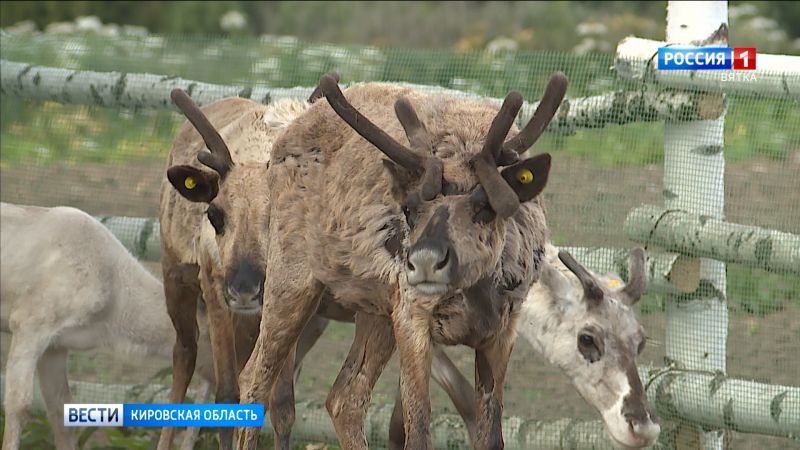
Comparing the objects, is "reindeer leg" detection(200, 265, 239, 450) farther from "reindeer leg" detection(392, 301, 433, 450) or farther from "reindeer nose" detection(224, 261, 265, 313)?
"reindeer leg" detection(392, 301, 433, 450)

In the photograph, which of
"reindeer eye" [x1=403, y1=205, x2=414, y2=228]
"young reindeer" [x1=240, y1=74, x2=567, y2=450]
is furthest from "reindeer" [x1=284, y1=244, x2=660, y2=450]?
"reindeer eye" [x1=403, y1=205, x2=414, y2=228]

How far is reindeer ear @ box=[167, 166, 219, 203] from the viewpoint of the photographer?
768 centimetres

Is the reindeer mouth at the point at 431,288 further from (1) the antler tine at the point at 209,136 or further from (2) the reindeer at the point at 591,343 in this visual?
(1) the antler tine at the point at 209,136

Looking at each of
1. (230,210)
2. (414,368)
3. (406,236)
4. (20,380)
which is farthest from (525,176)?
(20,380)

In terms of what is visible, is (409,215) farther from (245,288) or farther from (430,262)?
(245,288)

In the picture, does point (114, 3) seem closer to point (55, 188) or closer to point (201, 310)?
point (55, 188)

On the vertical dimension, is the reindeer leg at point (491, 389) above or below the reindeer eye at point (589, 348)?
above

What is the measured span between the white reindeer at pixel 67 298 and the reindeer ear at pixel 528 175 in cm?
362

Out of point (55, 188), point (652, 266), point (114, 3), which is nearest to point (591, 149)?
point (652, 266)

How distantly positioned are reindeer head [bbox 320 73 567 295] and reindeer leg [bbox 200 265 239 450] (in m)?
1.96

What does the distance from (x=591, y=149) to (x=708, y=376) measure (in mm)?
1480

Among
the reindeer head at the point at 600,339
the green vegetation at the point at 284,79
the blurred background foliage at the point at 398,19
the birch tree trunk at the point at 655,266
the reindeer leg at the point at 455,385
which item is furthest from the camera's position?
the blurred background foliage at the point at 398,19

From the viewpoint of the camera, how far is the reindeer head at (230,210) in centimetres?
738

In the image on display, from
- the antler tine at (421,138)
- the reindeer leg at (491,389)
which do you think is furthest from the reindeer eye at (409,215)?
the reindeer leg at (491,389)
